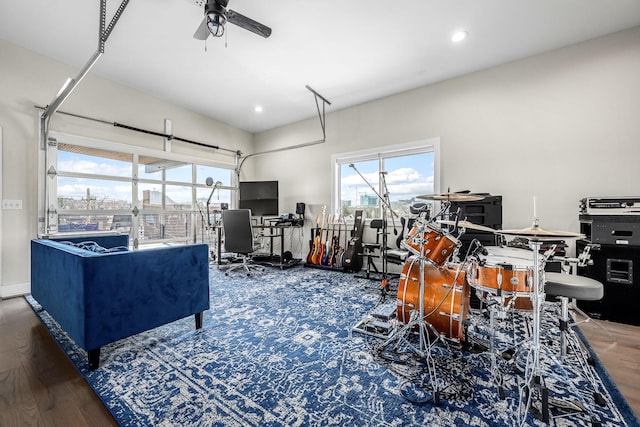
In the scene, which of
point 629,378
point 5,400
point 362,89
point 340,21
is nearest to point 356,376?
point 629,378

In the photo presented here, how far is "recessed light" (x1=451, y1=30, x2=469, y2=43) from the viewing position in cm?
290

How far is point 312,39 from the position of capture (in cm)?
306

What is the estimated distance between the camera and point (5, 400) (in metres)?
1.47

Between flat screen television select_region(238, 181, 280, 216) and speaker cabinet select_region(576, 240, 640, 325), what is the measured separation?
15.9 ft

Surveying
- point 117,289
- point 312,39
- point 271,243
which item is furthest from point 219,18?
point 271,243

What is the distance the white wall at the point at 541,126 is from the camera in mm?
2873

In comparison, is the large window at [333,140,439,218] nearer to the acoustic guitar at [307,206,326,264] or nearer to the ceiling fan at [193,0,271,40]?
the acoustic guitar at [307,206,326,264]

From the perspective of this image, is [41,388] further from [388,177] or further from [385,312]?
[388,177]

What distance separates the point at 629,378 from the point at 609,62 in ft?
10.8

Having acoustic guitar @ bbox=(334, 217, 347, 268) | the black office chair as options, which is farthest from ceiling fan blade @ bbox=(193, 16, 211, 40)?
acoustic guitar @ bbox=(334, 217, 347, 268)

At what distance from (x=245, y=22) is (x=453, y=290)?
294 cm

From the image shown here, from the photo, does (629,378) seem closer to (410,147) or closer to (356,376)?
(356,376)

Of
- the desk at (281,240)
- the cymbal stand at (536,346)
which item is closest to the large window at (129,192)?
the desk at (281,240)

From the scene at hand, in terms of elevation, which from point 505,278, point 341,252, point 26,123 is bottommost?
point 341,252
